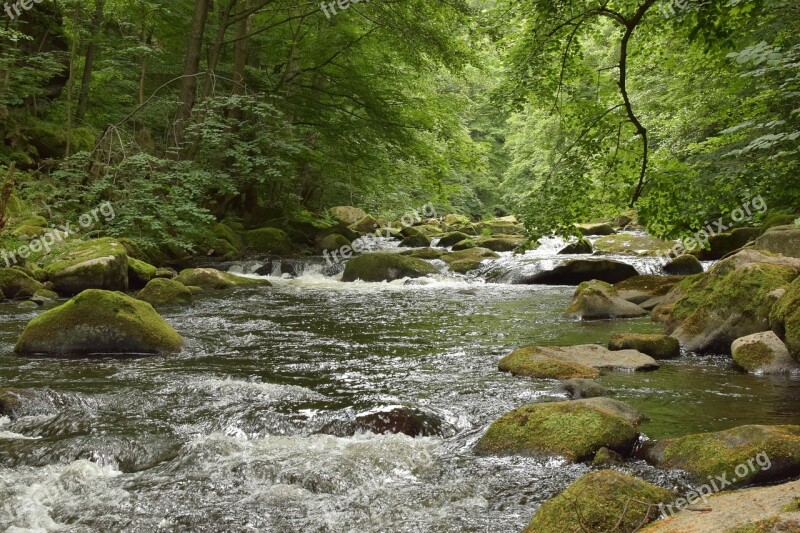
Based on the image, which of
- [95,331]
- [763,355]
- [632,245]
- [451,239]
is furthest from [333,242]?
[763,355]

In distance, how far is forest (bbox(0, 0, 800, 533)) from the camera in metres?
4.07

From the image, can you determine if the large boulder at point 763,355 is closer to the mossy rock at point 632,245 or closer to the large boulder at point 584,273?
the large boulder at point 584,273

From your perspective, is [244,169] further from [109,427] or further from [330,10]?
[109,427]

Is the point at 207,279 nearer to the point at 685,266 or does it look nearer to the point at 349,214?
the point at 685,266

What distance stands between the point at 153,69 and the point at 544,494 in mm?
18625

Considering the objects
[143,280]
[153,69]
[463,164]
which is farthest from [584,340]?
[153,69]

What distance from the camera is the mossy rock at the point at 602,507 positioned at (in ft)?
10.7

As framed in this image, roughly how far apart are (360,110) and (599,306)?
30.9ft

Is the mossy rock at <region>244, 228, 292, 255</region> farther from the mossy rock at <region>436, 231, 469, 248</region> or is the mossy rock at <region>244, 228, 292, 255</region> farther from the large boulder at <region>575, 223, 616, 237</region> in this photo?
the large boulder at <region>575, 223, 616, 237</region>

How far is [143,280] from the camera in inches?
518

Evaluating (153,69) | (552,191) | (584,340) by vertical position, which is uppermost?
(153,69)

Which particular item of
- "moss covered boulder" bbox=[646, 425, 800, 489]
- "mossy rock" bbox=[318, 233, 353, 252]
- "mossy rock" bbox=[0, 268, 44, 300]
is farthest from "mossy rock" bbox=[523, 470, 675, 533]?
"mossy rock" bbox=[318, 233, 353, 252]

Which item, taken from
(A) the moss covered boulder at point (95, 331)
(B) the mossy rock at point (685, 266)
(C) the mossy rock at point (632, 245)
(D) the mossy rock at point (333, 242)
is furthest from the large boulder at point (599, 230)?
(A) the moss covered boulder at point (95, 331)

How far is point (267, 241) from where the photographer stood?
1948cm
